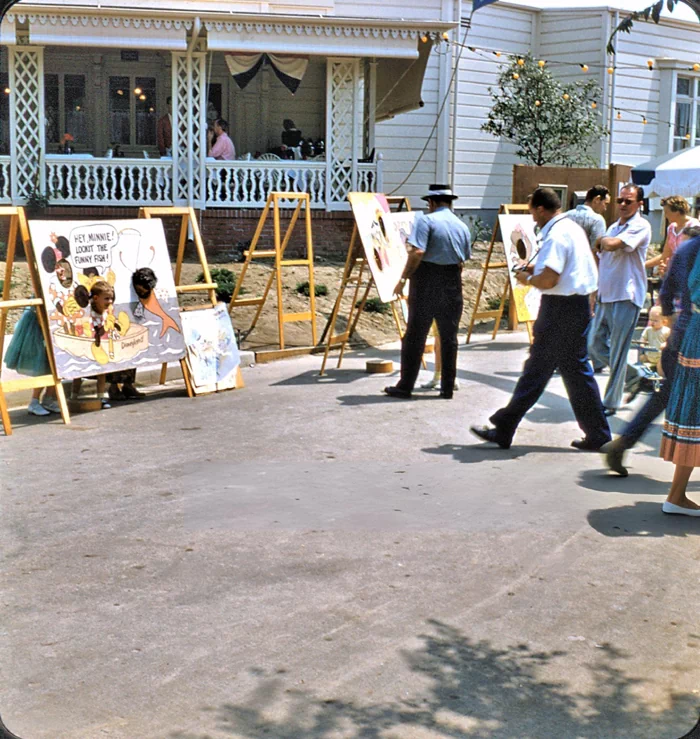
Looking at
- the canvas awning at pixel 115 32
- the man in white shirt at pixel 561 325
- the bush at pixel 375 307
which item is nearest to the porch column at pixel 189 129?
the canvas awning at pixel 115 32

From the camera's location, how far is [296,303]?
48.0 ft

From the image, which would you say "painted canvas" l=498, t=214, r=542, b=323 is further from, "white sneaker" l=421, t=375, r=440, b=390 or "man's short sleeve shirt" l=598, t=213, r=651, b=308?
"man's short sleeve shirt" l=598, t=213, r=651, b=308

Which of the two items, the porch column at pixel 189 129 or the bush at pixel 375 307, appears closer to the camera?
the bush at pixel 375 307

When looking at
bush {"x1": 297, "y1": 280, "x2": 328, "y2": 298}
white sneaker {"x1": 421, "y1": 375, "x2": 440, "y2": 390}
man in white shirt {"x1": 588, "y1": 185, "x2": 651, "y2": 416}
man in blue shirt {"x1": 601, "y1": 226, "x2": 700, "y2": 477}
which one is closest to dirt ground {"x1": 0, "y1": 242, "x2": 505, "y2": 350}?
bush {"x1": 297, "y1": 280, "x2": 328, "y2": 298}

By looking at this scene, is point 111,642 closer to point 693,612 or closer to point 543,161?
point 693,612

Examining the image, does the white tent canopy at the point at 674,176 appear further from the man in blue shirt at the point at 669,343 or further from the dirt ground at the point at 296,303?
the man in blue shirt at the point at 669,343

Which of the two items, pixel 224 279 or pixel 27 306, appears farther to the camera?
pixel 224 279

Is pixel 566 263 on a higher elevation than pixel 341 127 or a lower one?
lower

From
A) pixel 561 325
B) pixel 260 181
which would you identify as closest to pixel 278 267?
pixel 561 325

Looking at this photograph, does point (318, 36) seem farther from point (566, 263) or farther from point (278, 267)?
point (566, 263)

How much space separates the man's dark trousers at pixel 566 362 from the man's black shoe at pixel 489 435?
0.65ft

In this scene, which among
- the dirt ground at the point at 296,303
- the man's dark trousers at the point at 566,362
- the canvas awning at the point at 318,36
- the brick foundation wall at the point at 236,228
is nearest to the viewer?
the man's dark trousers at the point at 566,362

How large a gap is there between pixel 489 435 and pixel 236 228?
37.5ft

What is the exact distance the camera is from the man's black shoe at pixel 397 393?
9.83 metres
